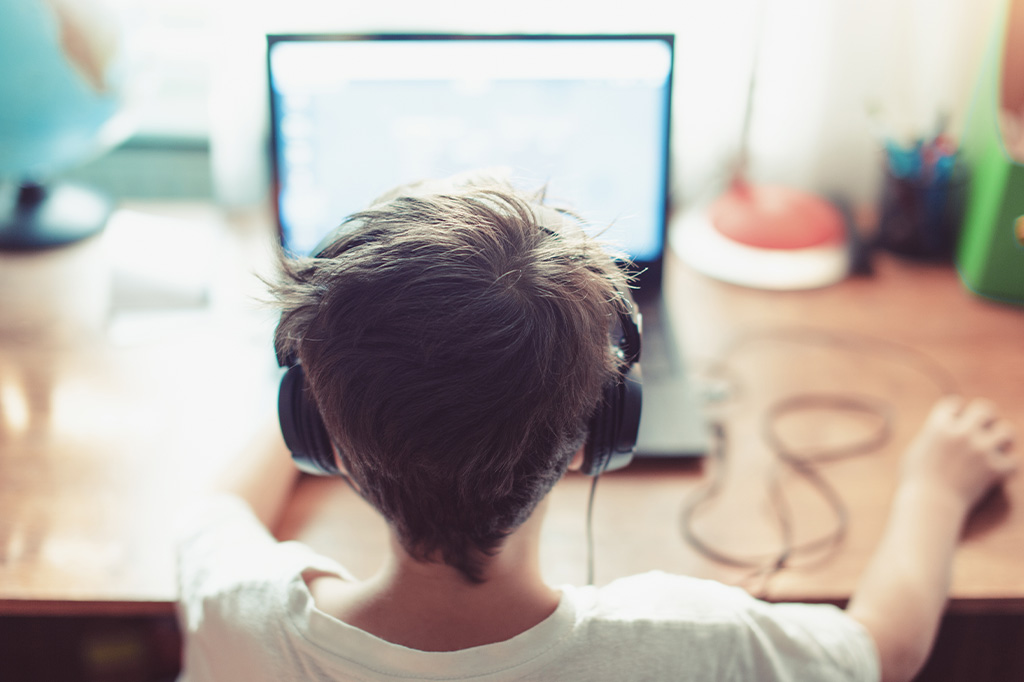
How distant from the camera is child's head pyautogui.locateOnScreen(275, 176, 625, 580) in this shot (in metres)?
0.53

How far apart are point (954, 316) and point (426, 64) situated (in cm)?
73

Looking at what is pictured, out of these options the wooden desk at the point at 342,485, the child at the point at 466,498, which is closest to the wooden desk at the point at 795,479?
the wooden desk at the point at 342,485

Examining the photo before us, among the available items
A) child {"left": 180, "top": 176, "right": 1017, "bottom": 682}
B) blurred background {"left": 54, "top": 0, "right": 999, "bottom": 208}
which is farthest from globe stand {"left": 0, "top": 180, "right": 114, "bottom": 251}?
child {"left": 180, "top": 176, "right": 1017, "bottom": 682}

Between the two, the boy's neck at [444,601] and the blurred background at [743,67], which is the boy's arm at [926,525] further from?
the blurred background at [743,67]

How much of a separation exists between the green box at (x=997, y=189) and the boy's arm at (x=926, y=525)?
243 millimetres

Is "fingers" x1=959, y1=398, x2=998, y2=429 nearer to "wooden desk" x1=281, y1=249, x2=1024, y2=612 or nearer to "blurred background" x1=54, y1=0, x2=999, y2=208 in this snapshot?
"wooden desk" x1=281, y1=249, x2=1024, y2=612

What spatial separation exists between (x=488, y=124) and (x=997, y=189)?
64cm

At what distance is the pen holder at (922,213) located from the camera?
1200mm

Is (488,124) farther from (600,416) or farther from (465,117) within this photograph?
(600,416)

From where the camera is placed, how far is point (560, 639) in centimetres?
60

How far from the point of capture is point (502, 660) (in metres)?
0.58

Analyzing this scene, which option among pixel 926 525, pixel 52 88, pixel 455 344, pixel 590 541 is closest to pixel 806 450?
pixel 926 525

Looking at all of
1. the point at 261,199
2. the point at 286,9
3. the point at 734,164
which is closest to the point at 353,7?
the point at 286,9

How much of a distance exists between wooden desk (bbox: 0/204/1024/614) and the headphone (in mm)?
162
